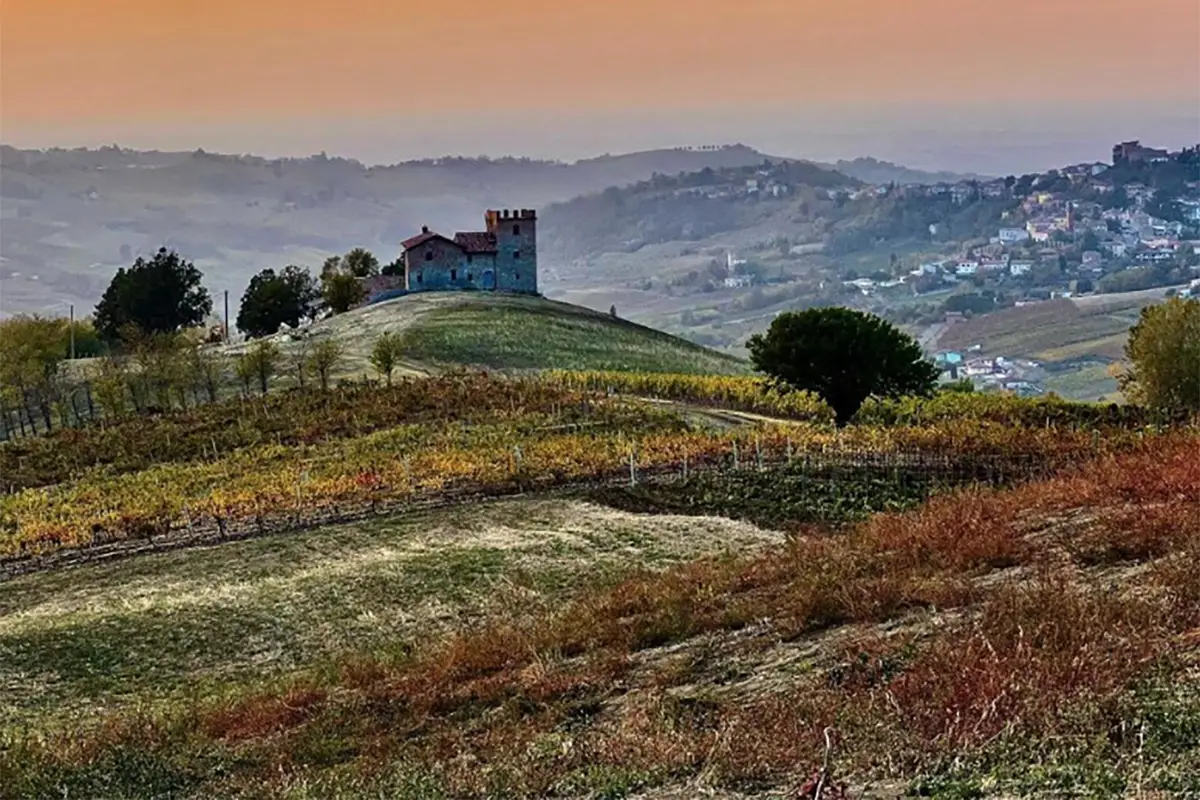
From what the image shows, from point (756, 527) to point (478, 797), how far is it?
17.4m

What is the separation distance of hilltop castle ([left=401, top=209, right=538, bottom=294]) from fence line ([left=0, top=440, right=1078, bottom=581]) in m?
67.1

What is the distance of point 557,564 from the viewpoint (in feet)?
75.3

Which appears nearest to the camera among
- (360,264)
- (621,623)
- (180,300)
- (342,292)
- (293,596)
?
(621,623)

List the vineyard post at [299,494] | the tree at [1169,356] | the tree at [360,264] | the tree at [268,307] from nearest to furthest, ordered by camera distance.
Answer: the vineyard post at [299,494] < the tree at [1169,356] < the tree at [268,307] < the tree at [360,264]

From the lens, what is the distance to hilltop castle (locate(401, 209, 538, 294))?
98.0 meters

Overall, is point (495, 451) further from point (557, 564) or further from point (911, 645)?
point (911, 645)

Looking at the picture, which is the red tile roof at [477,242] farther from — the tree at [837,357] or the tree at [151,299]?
the tree at [837,357]

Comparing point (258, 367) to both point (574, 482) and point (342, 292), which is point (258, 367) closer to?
point (574, 482)

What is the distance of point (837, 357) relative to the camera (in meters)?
44.1

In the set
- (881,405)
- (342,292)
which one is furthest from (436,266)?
(881,405)

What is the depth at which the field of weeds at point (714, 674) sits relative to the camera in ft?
29.2

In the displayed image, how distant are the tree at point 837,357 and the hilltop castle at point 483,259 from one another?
182ft

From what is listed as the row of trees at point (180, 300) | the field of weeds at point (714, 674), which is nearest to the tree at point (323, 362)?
the field of weeds at point (714, 674)

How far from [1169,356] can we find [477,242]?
5618 cm
